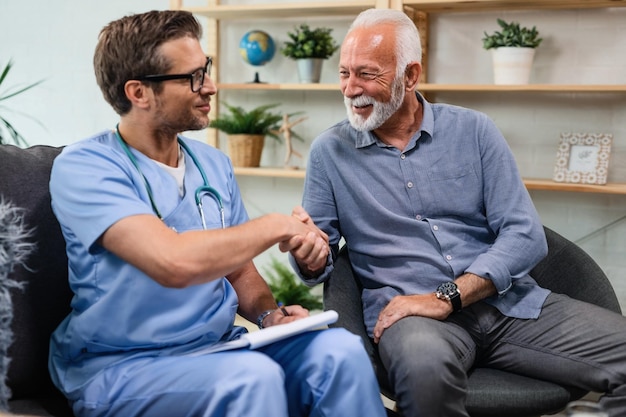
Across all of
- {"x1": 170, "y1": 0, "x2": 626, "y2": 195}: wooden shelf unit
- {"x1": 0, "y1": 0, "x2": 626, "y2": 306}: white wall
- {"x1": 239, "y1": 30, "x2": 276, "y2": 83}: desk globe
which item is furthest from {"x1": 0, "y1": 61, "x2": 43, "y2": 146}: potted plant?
{"x1": 239, "y1": 30, "x2": 276, "y2": 83}: desk globe

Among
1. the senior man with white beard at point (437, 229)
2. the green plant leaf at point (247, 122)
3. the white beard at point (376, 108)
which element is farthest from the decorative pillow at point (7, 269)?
the green plant leaf at point (247, 122)

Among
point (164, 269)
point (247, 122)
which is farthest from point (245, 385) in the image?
point (247, 122)

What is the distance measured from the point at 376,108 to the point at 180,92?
2.22ft

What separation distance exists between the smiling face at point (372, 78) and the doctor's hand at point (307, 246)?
423 mm

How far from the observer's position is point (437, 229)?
85.6 inches

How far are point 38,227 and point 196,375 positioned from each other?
0.49 m

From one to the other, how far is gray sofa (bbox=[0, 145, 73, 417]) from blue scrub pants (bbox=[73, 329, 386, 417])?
0.15 meters

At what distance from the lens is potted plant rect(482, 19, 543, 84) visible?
10.6 ft

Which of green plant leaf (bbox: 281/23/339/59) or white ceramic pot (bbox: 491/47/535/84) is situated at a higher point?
green plant leaf (bbox: 281/23/339/59)

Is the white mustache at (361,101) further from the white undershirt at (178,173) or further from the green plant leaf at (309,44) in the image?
the green plant leaf at (309,44)

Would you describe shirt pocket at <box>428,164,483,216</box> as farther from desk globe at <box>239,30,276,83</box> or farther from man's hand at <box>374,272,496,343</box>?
desk globe at <box>239,30,276,83</box>

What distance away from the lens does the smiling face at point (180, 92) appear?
173cm

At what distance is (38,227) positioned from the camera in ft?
5.52

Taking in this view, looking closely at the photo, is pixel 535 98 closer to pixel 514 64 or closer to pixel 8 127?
pixel 514 64
